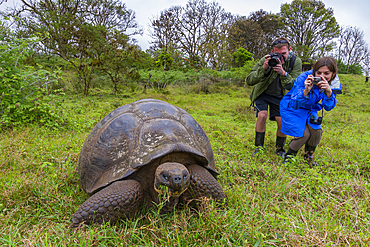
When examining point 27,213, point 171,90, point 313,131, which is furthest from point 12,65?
point 171,90

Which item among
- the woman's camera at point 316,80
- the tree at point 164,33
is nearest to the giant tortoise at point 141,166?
the woman's camera at point 316,80

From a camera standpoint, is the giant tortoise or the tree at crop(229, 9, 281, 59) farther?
the tree at crop(229, 9, 281, 59)

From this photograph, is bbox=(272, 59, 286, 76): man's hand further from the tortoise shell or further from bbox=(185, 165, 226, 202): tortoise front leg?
bbox=(185, 165, 226, 202): tortoise front leg

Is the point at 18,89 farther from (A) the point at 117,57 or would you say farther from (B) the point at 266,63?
(A) the point at 117,57

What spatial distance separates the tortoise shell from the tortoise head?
0.39 feet

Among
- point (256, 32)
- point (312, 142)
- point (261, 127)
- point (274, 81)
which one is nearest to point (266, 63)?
point (274, 81)

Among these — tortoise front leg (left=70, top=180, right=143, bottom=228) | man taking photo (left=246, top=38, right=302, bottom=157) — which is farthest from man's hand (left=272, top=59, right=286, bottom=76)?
tortoise front leg (left=70, top=180, right=143, bottom=228)

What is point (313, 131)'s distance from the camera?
265 cm

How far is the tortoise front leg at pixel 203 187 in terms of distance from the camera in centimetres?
150

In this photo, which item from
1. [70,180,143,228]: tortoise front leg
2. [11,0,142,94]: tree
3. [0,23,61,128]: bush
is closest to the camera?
[70,180,143,228]: tortoise front leg

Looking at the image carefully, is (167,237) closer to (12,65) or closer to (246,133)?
(246,133)

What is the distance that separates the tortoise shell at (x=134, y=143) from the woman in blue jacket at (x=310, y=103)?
50.6 inches

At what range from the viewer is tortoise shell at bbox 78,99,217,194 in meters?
1.48

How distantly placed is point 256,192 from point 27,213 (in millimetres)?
1678
